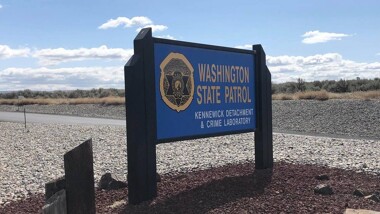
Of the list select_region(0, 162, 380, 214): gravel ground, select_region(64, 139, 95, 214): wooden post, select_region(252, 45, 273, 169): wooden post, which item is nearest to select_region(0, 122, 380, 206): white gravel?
select_region(0, 162, 380, 214): gravel ground

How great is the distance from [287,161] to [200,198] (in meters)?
4.05

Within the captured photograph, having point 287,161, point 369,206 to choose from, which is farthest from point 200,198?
point 287,161

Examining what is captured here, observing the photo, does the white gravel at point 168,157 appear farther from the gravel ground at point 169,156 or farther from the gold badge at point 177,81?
the gold badge at point 177,81

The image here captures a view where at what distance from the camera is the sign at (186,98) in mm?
5969

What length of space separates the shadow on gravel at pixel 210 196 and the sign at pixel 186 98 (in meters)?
0.34

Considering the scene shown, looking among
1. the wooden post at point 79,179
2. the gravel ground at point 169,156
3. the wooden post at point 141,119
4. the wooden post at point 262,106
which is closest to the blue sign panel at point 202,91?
the wooden post at point 262,106

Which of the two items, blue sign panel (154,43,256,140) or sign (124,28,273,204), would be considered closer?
sign (124,28,273,204)

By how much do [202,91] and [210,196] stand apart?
1.81 meters

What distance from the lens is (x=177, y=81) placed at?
6.68 metres

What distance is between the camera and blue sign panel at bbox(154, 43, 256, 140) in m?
6.46

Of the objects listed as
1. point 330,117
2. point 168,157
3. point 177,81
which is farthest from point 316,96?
point 177,81

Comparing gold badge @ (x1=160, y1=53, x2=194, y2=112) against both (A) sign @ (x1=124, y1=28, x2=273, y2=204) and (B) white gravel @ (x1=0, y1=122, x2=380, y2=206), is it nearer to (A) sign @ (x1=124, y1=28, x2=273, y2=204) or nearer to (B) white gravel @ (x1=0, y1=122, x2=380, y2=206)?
(A) sign @ (x1=124, y1=28, x2=273, y2=204)

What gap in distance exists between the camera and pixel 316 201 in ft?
18.8

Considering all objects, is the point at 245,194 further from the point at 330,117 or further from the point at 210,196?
the point at 330,117
